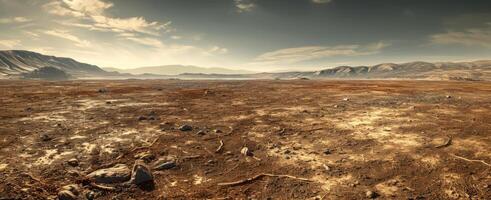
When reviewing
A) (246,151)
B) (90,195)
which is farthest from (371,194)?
(90,195)

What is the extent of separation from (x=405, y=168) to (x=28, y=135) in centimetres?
1517

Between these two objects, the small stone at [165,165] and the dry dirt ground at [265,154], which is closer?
the dry dirt ground at [265,154]

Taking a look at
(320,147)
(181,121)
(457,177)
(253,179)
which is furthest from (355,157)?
(181,121)

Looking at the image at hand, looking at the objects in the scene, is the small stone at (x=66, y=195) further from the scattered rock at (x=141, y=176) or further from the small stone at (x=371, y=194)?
the small stone at (x=371, y=194)

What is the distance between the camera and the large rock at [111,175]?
7.87 m

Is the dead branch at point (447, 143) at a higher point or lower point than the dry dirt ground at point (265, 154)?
higher

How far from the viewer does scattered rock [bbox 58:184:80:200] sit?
267 inches

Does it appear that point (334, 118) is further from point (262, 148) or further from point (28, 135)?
point (28, 135)

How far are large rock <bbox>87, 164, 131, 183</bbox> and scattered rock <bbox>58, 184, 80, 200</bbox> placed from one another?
615 mm

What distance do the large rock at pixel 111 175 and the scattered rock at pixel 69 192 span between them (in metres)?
0.62

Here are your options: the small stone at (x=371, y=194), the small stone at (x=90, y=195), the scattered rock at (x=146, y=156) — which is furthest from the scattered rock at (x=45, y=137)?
the small stone at (x=371, y=194)

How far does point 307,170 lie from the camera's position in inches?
344

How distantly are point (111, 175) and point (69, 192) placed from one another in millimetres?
1166

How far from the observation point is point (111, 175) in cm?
798
